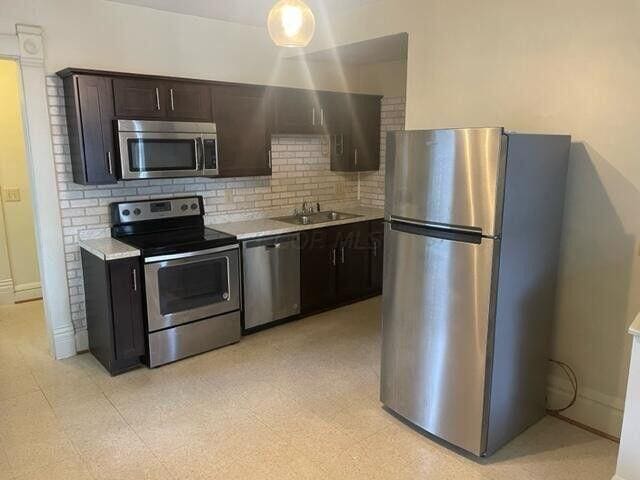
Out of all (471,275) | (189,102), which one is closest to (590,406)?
(471,275)

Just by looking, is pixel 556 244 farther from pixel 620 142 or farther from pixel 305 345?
pixel 305 345

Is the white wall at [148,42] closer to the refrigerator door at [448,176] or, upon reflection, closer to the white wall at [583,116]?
the white wall at [583,116]

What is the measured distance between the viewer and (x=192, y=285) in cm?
356

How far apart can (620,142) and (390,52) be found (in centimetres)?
241

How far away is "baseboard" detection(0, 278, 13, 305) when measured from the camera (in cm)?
478

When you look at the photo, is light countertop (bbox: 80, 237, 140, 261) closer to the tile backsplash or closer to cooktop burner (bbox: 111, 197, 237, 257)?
cooktop burner (bbox: 111, 197, 237, 257)

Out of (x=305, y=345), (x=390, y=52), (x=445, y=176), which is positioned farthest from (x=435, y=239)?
(x=390, y=52)

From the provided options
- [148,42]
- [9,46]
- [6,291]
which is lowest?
[6,291]

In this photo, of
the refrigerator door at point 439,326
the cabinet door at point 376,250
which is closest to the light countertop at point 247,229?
the cabinet door at point 376,250

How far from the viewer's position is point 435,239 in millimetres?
2412

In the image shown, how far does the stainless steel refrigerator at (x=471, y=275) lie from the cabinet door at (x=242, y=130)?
5.80ft

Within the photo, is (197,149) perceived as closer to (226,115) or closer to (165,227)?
(226,115)

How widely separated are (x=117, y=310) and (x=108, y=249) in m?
0.43

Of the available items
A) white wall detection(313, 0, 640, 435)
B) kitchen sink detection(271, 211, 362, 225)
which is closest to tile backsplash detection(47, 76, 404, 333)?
kitchen sink detection(271, 211, 362, 225)
